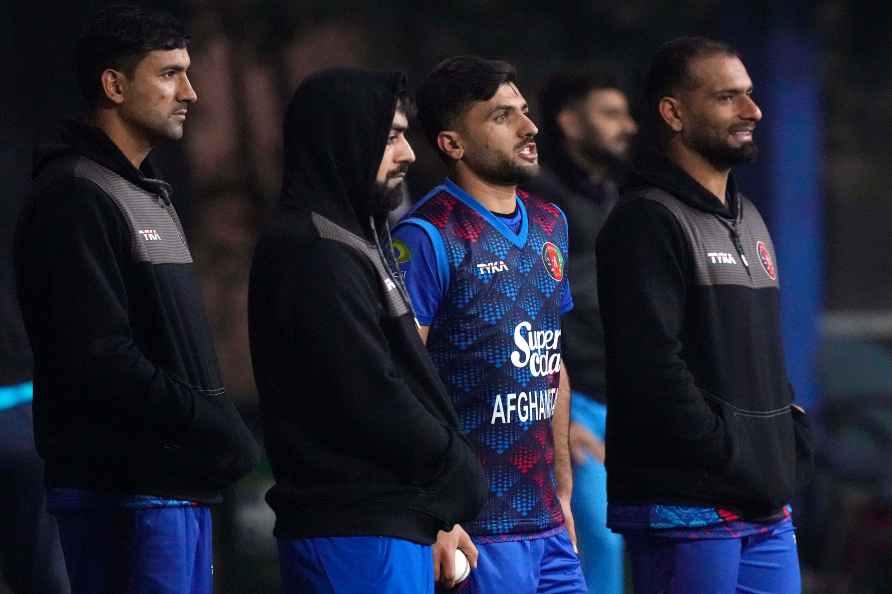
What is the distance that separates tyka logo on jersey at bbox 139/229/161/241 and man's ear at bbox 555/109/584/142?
222cm

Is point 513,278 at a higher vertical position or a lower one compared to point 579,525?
higher

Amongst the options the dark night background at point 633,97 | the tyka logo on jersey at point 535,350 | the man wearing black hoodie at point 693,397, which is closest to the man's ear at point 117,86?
the tyka logo on jersey at point 535,350

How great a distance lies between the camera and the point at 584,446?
20.0 feet

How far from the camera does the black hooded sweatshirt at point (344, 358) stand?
396cm

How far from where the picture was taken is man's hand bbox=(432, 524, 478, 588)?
14.5 feet

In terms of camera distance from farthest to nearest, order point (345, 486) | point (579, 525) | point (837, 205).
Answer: point (837, 205) < point (579, 525) < point (345, 486)

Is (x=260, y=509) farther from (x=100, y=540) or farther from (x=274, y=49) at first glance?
(x=100, y=540)

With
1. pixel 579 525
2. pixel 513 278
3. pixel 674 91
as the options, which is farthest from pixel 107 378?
pixel 579 525

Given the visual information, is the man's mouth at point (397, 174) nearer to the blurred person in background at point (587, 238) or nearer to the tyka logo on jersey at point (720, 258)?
the tyka logo on jersey at point (720, 258)

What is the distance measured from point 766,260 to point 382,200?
1.21m

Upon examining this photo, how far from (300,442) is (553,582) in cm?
105

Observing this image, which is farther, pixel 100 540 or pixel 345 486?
pixel 100 540

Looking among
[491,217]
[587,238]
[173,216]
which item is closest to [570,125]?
[587,238]

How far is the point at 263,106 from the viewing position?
7512 mm
